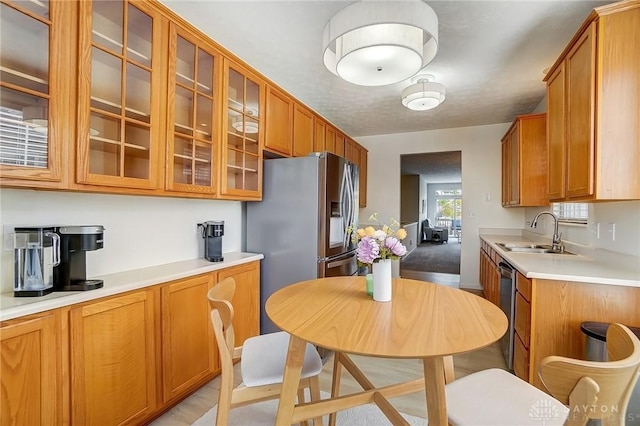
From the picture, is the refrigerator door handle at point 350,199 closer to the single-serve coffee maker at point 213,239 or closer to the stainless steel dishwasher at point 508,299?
the single-serve coffee maker at point 213,239

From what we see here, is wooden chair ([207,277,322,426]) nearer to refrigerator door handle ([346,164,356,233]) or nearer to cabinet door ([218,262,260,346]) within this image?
cabinet door ([218,262,260,346])

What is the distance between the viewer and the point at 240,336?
229cm

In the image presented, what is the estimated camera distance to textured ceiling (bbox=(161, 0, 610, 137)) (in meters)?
A: 1.83

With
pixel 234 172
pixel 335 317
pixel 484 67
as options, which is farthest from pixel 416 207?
pixel 335 317

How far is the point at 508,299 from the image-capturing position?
2.29m

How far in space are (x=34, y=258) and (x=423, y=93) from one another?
2933mm

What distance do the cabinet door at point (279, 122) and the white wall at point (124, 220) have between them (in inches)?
27.6

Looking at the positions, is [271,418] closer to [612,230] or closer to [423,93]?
[612,230]

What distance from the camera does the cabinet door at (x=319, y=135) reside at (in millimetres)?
3466

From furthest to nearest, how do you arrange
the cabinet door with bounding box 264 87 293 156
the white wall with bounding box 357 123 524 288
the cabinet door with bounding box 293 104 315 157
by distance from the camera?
the white wall with bounding box 357 123 524 288 → the cabinet door with bounding box 293 104 315 157 → the cabinet door with bounding box 264 87 293 156

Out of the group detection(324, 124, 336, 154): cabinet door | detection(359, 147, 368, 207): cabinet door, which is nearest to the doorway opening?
detection(359, 147, 368, 207): cabinet door

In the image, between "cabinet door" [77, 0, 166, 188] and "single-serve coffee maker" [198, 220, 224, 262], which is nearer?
"cabinet door" [77, 0, 166, 188]

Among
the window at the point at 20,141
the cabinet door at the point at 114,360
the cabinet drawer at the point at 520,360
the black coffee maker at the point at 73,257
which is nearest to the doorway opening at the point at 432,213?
the cabinet drawer at the point at 520,360

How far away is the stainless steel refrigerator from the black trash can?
1676mm
